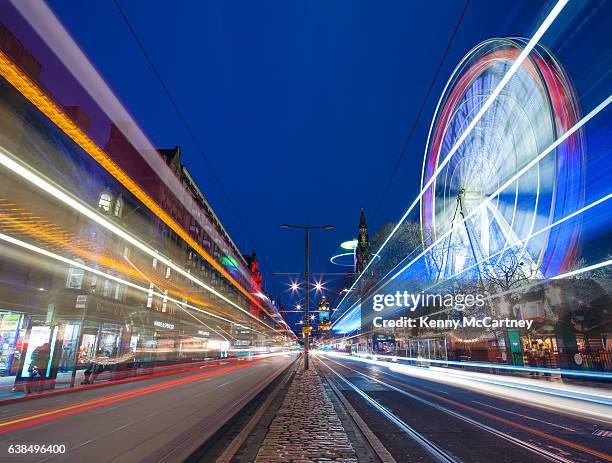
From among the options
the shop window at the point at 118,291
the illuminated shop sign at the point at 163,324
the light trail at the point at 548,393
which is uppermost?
the shop window at the point at 118,291

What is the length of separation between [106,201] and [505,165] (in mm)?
31389

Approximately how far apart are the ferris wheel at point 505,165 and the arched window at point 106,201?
1065 inches

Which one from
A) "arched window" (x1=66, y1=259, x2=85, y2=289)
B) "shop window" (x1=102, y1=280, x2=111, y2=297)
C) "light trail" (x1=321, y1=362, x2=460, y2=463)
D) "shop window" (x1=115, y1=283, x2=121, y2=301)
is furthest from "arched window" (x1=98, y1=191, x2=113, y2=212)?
"light trail" (x1=321, y1=362, x2=460, y2=463)

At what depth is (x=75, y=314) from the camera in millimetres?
21953

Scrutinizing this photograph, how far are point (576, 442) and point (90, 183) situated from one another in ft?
106

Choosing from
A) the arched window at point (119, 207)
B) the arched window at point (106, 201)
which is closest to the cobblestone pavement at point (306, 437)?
the arched window at point (106, 201)

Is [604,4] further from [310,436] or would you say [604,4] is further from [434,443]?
[310,436]

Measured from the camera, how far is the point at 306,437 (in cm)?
805

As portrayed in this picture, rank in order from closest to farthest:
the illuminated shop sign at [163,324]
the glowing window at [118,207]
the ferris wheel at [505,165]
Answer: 1. the ferris wheel at [505,165]
2. the glowing window at [118,207]
3. the illuminated shop sign at [163,324]

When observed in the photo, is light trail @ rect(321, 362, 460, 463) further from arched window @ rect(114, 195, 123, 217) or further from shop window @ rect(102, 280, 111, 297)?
arched window @ rect(114, 195, 123, 217)

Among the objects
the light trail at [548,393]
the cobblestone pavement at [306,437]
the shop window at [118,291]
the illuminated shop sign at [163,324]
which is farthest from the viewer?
the illuminated shop sign at [163,324]

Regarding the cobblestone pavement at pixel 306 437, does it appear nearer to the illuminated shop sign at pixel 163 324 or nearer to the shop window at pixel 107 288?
the shop window at pixel 107 288

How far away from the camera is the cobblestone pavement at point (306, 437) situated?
260 inches

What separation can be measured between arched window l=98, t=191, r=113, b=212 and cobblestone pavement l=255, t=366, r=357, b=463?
2646cm
